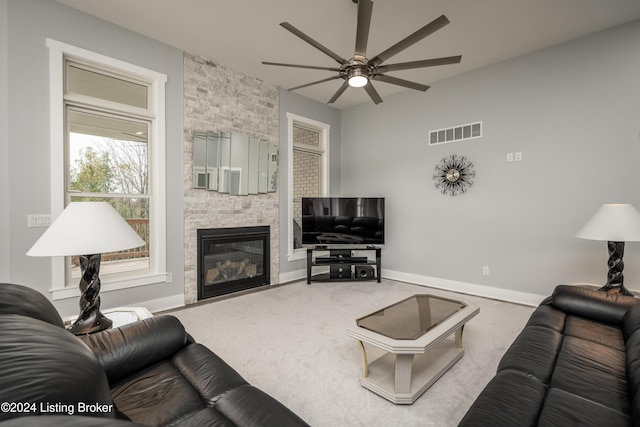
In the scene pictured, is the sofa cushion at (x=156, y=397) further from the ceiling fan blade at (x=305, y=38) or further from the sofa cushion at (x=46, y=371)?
the ceiling fan blade at (x=305, y=38)

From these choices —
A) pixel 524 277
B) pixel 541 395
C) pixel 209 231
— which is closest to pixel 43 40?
pixel 209 231

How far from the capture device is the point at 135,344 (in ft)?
4.89

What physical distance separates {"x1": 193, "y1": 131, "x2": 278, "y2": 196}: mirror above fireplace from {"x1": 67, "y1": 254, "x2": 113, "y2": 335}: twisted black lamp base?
81.0 inches

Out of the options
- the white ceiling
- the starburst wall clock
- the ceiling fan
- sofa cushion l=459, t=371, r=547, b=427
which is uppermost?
the white ceiling

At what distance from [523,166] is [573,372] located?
122 inches

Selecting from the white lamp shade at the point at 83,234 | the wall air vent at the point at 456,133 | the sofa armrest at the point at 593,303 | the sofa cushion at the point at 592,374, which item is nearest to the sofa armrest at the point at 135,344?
the white lamp shade at the point at 83,234

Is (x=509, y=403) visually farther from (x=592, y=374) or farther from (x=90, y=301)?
(x=90, y=301)

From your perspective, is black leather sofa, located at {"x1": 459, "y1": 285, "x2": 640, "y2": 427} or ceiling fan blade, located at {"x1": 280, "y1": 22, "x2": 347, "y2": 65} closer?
black leather sofa, located at {"x1": 459, "y1": 285, "x2": 640, "y2": 427}

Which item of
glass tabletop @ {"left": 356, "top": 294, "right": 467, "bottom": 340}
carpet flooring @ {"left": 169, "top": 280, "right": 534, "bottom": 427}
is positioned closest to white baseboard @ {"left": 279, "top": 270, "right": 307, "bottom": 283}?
carpet flooring @ {"left": 169, "top": 280, "right": 534, "bottom": 427}

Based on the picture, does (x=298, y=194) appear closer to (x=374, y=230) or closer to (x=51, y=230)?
(x=374, y=230)

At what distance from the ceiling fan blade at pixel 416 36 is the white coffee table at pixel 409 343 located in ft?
6.56

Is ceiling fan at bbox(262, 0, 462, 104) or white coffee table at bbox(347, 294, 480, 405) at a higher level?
ceiling fan at bbox(262, 0, 462, 104)

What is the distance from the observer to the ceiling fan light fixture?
2541mm

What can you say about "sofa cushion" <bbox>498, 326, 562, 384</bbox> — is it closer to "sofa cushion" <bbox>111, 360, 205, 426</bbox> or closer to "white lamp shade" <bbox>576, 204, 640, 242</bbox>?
"white lamp shade" <bbox>576, 204, 640, 242</bbox>
